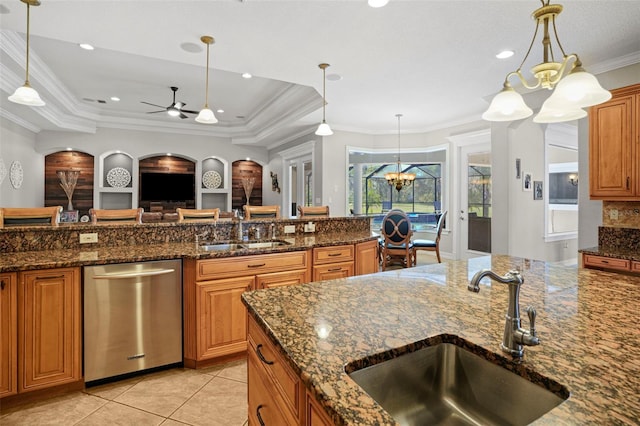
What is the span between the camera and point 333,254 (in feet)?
9.64

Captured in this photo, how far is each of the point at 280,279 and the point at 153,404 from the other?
1137 mm

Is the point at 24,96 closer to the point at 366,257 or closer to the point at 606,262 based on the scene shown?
the point at 366,257

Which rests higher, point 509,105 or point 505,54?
point 505,54

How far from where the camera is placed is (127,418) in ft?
6.11

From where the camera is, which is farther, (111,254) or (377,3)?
(377,3)

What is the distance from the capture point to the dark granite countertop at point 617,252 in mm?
2699

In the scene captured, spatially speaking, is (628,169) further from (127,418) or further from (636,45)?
(127,418)

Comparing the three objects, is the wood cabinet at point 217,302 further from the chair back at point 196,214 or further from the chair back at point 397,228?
the chair back at point 397,228

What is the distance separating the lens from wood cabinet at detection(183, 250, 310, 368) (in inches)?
91.2

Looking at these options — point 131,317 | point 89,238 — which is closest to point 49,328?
Result: point 131,317

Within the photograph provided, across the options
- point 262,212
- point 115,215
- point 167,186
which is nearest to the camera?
point 115,215

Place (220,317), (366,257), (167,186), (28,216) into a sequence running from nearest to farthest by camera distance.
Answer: (220,317)
(28,216)
(366,257)
(167,186)

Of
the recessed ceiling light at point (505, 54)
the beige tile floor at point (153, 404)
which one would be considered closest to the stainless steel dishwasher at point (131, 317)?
the beige tile floor at point (153, 404)

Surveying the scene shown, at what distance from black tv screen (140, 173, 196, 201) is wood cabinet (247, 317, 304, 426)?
728cm
